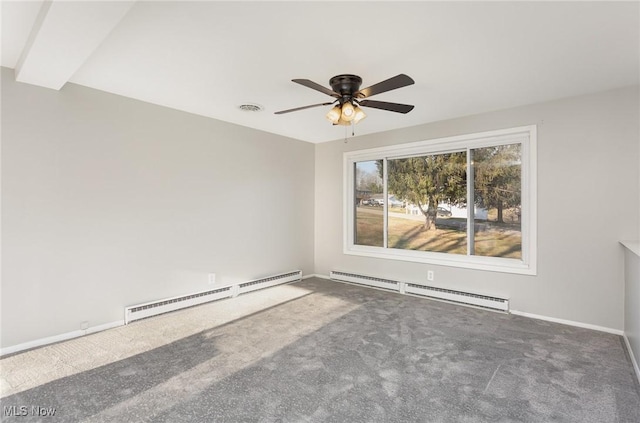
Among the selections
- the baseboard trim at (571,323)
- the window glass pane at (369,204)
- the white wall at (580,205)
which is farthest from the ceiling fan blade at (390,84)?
the baseboard trim at (571,323)

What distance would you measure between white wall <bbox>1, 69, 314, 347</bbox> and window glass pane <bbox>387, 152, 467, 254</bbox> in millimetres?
2025

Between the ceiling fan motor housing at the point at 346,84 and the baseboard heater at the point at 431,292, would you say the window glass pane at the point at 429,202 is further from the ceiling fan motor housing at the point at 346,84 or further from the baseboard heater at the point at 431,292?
the ceiling fan motor housing at the point at 346,84

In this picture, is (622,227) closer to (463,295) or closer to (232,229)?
(463,295)

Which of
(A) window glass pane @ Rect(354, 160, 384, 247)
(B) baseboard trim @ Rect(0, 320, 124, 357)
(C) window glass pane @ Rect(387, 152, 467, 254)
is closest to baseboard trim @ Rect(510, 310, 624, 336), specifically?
(C) window glass pane @ Rect(387, 152, 467, 254)

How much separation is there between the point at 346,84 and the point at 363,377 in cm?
233

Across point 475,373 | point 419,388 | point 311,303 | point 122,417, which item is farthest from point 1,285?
point 475,373

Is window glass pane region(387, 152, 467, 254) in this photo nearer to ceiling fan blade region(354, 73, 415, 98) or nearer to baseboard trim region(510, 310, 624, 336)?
baseboard trim region(510, 310, 624, 336)

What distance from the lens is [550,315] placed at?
351 centimetres

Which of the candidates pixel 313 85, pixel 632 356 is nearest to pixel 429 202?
pixel 632 356

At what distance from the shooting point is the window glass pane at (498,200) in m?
3.85

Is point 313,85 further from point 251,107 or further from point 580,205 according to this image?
point 580,205

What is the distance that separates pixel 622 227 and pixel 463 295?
5.63 feet

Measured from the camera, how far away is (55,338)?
2895 mm

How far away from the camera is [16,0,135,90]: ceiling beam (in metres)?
1.71
